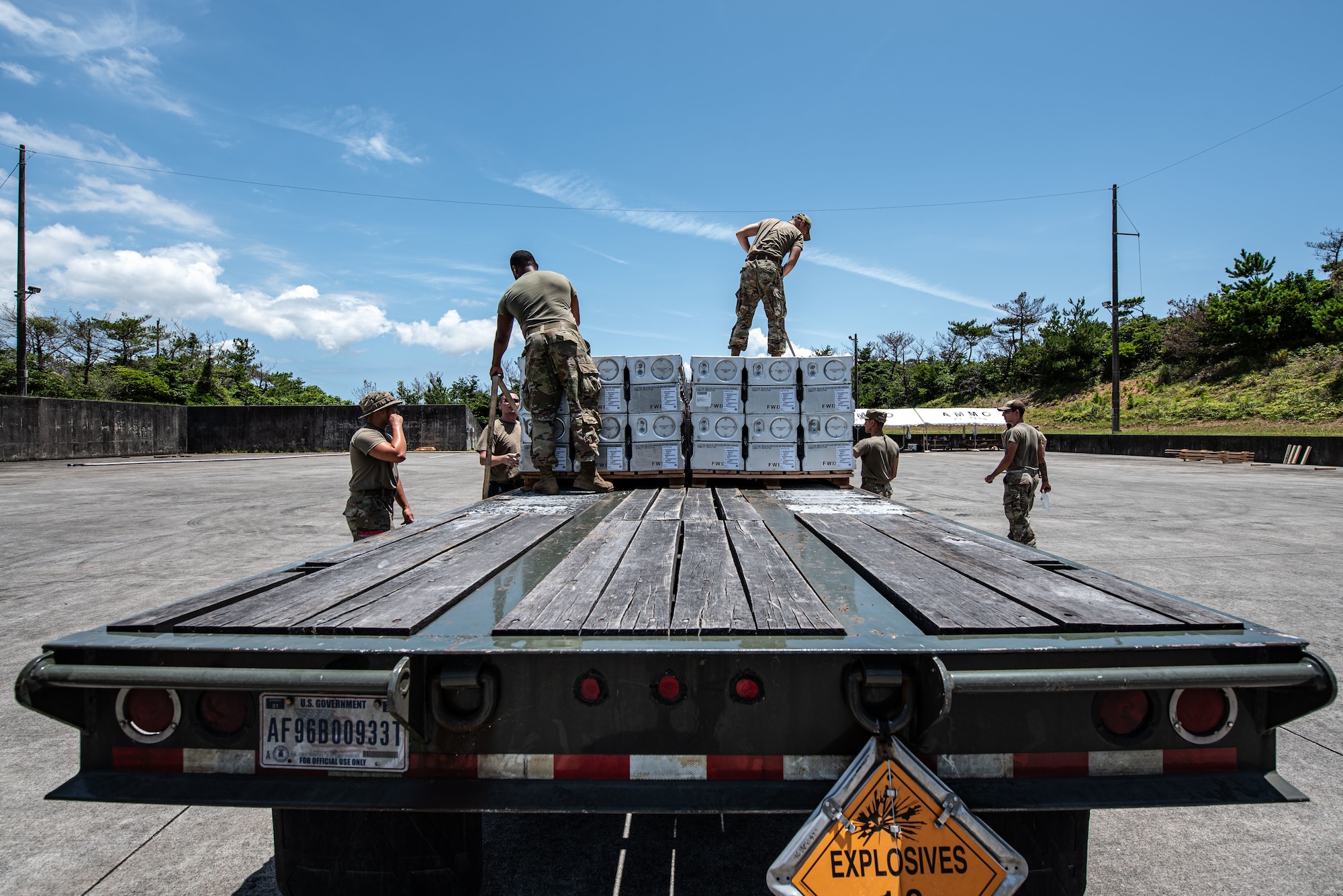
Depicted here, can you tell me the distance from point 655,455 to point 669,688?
401cm

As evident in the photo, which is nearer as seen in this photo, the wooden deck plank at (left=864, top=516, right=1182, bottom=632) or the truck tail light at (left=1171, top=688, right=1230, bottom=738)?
the truck tail light at (left=1171, top=688, right=1230, bottom=738)

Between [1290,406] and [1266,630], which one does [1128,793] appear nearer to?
[1266,630]

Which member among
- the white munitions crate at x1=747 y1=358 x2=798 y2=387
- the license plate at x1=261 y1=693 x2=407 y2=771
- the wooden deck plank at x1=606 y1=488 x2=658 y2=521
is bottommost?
the license plate at x1=261 y1=693 x2=407 y2=771

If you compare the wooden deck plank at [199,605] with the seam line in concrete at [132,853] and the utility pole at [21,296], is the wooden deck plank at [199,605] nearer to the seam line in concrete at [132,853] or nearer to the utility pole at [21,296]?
the seam line in concrete at [132,853]

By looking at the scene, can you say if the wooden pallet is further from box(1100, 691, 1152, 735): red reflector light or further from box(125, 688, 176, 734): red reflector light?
box(125, 688, 176, 734): red reflector light

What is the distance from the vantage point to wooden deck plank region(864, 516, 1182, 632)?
1.64 metres

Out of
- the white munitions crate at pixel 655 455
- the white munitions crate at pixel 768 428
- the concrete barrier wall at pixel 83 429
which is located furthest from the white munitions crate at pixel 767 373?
the concrete barrier wall at pixel 83 429

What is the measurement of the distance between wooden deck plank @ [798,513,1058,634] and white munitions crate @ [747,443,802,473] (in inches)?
103

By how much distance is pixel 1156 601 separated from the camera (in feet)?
6.22

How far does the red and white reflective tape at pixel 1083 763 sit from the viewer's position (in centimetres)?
151

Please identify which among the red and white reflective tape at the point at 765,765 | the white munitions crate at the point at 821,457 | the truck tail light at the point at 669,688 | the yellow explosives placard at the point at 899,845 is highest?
the white munitions crate at the point at 821,457

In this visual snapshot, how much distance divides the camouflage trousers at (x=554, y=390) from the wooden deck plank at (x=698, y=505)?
0.81 meters

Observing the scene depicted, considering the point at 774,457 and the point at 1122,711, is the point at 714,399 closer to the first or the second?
the point at 774,457

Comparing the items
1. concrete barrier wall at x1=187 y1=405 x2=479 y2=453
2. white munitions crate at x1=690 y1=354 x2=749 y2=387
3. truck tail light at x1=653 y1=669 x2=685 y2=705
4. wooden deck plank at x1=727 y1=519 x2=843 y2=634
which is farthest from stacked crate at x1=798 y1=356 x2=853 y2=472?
concrete barrier wall at x1=187 y1=405 x2=479 y2=453
